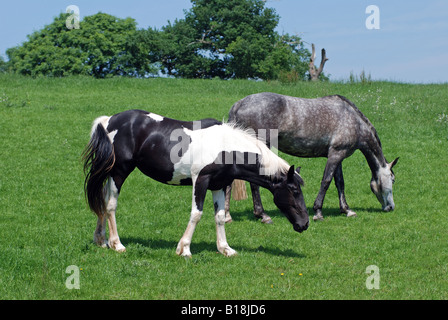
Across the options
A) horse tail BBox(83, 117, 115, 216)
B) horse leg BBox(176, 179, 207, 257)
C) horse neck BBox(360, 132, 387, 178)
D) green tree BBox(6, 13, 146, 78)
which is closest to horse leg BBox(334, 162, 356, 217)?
horse neck BBox(360, 132, 387, 178)

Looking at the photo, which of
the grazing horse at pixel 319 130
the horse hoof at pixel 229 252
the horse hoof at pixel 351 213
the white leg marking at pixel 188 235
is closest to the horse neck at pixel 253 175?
the white leg marking at pixel 188 235

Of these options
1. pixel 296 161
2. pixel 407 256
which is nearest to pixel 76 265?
pixel 407 256

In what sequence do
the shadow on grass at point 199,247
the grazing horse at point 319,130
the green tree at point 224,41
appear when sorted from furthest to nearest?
the green tree at point 224,41 < the grazing horse at point 319,130 < the shadow on grass at point 199,247

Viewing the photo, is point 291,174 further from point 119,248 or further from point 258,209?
point 258,209

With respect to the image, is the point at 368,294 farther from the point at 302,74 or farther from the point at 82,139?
the point at 302,74

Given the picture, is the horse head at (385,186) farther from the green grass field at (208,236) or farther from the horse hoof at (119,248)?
the horse hoof at (119,248)

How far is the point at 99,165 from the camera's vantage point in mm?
9008

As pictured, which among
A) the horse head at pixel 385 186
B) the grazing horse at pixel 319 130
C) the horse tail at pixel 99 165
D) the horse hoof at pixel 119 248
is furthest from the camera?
the horse head at pixel 385 186

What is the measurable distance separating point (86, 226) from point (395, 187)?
9.78 metres

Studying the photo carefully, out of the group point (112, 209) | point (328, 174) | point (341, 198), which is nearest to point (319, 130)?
point (328, 174)

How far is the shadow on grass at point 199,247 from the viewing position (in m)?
9.45

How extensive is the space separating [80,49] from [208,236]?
4868 centimetres

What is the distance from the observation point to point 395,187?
16.3m
